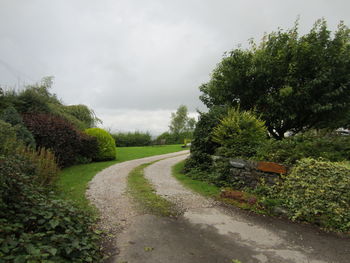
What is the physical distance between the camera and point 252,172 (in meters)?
4.71

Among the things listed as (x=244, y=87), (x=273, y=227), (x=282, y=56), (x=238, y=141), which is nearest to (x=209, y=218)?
(x=273, y=227)

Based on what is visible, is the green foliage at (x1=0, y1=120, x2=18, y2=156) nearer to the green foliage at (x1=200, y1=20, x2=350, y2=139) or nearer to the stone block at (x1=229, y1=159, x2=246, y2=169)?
the stone block at (x1=229, y1=159, x2=246, y2=169)

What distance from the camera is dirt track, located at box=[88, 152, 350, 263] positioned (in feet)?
7.35

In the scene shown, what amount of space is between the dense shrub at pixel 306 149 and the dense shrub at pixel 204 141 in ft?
8.12

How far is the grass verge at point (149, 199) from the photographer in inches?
141

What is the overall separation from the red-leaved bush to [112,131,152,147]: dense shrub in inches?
567

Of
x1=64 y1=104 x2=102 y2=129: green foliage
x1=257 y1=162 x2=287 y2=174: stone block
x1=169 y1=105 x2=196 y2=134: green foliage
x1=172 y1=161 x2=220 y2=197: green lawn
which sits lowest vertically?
x1=172 y1=161 x2=220 y2=197: green lawn

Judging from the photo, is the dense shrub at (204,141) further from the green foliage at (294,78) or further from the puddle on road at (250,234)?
the puddle on road at (250,234)

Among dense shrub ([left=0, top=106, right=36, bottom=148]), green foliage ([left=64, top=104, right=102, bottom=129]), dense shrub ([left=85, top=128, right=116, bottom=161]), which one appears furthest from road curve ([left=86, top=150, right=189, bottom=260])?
green foliage ([left=64, top=104, right=102, bottom=129])

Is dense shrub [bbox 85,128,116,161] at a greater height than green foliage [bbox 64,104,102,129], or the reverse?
green foliage [bbox 64,104,102,129]

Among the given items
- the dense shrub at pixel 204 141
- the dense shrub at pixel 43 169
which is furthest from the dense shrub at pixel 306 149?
the dense shrub at pixel 43 169

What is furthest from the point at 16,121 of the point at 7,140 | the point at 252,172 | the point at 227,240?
the point at 252,172

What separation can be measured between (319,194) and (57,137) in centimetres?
882

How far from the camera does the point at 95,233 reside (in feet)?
8.50
